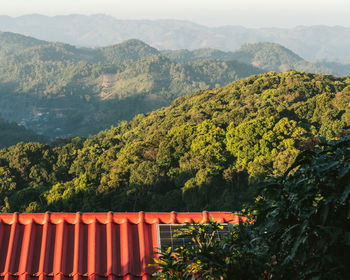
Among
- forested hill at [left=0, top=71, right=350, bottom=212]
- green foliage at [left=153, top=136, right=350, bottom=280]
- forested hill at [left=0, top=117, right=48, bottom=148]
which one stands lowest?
forested hill at [left=0, top=117, right=48, bottom=148]

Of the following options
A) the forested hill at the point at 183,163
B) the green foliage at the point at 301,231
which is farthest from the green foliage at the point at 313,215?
the forested hill at the point at 183,163

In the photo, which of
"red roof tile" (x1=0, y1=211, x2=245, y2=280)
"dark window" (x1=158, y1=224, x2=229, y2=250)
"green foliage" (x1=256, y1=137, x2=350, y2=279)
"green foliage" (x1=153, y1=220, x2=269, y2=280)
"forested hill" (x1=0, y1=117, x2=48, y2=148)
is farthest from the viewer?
"forested hill" (x1=0, y1=117, x2=48, y2=148)

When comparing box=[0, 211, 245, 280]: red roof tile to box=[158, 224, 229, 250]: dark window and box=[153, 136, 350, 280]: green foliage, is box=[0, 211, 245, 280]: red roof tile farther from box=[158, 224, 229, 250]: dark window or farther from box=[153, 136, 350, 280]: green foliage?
box=[153, 136, 350, 280]: green foliage

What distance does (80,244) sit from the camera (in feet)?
25.3

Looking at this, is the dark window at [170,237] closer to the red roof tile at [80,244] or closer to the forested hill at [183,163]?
the red roof tile at [80,244]

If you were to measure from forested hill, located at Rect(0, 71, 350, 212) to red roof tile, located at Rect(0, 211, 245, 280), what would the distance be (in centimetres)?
2046

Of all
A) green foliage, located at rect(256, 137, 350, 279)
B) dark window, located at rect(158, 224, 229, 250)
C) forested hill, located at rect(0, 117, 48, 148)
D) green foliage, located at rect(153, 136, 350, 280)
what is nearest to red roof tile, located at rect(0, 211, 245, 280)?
dark window, located at rect(158, 224, 229, 250)

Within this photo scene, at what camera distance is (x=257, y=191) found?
401cm

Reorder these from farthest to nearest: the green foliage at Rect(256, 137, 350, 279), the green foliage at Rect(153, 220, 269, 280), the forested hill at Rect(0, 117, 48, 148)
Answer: the forested hill at Rect(0, 117, 48, 148) < the green foliage at Rect(153, 220, 269, 280) < the green foliage at Rect(256, 137, 350, 279)

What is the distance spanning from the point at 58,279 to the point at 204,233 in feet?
11.6

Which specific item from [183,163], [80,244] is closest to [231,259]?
[80,244]

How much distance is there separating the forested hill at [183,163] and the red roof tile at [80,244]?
67.1 ft

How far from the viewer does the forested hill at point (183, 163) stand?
3092cm

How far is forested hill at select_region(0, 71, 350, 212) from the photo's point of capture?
1217 inches
